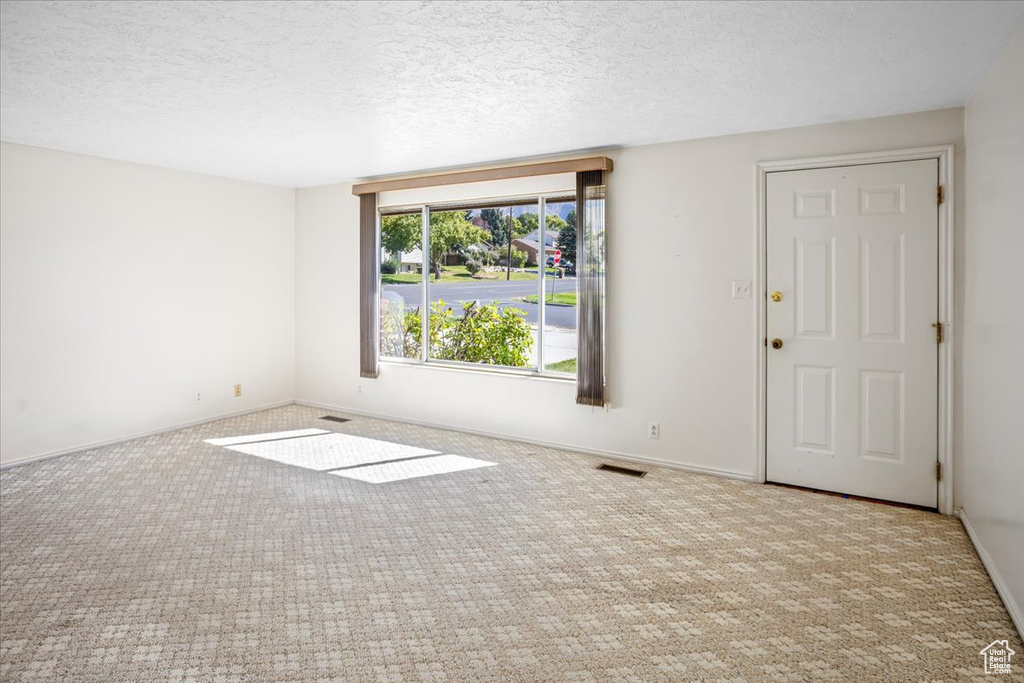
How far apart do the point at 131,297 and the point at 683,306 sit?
4646 mm

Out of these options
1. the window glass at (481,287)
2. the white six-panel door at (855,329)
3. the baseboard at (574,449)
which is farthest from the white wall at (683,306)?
the window glass at (481,287)

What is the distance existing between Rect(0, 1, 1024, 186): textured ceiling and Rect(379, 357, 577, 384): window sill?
1.90 metres

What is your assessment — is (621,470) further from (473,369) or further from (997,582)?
(997,582)

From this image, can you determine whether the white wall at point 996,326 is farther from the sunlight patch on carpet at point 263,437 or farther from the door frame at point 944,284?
the sunlight patch on carpet at point 263,437

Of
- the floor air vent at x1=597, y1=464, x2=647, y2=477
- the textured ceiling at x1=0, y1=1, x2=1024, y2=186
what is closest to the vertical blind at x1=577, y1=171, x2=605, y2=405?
the textured ceiling at x1=0, y1=1, x2=1024, y2=186

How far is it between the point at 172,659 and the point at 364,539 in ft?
3.80

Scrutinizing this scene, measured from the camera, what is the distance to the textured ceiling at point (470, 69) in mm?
2361

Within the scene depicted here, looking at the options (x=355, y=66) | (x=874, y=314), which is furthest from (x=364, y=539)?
(x=874, y=314)

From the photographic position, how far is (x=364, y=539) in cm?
326

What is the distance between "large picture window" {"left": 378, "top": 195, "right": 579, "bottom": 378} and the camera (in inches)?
199

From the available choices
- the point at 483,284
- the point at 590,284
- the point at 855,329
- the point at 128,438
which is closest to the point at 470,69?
the point at 590,284

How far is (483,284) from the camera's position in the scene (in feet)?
18.2

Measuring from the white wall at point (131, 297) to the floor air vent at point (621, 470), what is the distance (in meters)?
3.86

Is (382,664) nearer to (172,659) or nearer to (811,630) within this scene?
(172,659)
